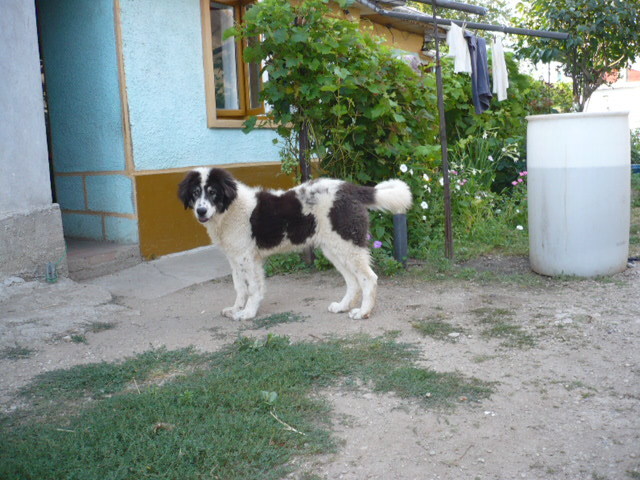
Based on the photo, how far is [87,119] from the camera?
21.8 feet

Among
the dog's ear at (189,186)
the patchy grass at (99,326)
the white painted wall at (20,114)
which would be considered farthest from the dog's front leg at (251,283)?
the white painted wall at (20,114)

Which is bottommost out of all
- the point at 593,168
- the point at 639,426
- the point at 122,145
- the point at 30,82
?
the point at 639,426

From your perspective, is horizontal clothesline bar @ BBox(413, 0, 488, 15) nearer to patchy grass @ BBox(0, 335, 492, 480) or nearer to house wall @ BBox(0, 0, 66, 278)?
patchy grass @ BBox(0, 335, 492, 480)

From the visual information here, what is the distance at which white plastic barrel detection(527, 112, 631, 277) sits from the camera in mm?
5195

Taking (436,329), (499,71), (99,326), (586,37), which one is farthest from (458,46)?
(586,37)

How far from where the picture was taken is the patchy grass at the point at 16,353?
12.9 feet

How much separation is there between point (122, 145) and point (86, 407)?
12.4 feet

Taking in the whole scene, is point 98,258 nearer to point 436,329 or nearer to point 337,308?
point 337,308

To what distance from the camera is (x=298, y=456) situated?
2607mm

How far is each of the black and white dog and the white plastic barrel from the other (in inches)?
62.4

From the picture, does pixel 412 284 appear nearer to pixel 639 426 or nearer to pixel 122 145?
pixel 639 426

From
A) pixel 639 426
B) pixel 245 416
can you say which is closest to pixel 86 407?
pixel 245 416

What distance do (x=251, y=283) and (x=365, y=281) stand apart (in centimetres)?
87

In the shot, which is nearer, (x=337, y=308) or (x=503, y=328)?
(x=503, y=328)
